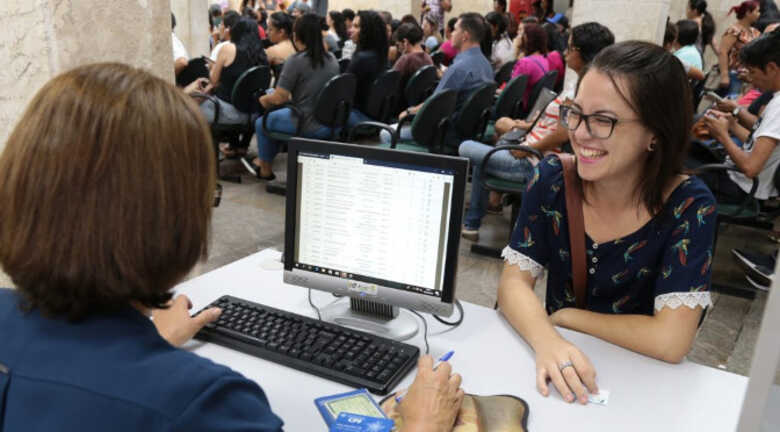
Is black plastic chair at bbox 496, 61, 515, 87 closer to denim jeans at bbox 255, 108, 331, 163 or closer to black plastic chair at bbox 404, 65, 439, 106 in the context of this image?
black plastic chair at bbox 404, 65, 439, 106

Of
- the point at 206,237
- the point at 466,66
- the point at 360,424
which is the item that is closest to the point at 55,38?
the point at 206,237

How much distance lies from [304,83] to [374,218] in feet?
10.8

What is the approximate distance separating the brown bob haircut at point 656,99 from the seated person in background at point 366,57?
356 centimetres

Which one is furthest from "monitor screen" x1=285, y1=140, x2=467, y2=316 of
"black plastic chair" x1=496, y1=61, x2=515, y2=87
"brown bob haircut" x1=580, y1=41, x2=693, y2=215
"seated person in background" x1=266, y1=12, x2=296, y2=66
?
"black plastic chair" x1=496, y1=61, x2=515, y2=87

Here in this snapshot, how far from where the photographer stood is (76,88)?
760mm

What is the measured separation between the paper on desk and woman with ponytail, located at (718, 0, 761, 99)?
17.7ft

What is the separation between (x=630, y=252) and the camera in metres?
1.55

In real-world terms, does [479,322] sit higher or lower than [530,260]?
lower

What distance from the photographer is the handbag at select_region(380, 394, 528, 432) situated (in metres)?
1.07

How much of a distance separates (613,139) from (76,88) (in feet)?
3.71

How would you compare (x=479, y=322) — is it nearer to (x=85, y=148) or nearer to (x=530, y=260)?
(x=530, y=260)

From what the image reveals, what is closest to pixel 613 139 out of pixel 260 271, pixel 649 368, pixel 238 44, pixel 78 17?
pixel 649 368

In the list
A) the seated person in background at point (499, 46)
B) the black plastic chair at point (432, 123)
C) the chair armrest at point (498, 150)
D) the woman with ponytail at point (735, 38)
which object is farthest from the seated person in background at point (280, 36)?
the woman with ponytail at point (735, 38)

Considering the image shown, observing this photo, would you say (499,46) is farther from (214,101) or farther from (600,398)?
(600,398)
